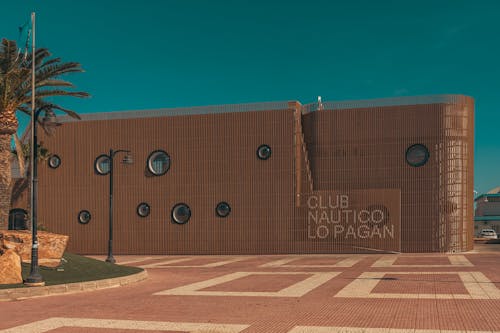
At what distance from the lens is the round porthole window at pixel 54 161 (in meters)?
40.8

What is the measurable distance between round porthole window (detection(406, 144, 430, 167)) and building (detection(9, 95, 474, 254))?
6cm

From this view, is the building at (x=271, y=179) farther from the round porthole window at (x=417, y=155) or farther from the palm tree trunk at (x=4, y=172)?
the palm tree trunk at (x=4, y=172)

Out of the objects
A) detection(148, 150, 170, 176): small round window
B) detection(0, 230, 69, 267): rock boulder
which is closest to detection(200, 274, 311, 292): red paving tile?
detection(0, 230, 69, 267): rock boulder

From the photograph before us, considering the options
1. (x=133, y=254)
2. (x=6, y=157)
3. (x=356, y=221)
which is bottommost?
(x=133, y=254)

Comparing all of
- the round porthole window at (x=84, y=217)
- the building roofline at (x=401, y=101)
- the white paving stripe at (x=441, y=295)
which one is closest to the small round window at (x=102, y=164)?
the round porthole window at (x=84, y=217)

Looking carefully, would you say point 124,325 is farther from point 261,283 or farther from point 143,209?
point 143,209

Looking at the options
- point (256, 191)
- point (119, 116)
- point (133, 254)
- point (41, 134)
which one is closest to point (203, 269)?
point (256, 191)

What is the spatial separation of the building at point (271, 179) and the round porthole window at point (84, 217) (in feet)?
0.25

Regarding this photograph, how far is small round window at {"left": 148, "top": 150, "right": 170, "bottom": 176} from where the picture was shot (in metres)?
38.5

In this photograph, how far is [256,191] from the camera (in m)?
36.5

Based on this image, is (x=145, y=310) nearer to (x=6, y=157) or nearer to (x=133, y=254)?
(x=6, y=157)

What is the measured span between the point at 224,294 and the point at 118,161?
83.2 feet

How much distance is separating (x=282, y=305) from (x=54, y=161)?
31.4 m

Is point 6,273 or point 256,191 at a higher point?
point 256,191
